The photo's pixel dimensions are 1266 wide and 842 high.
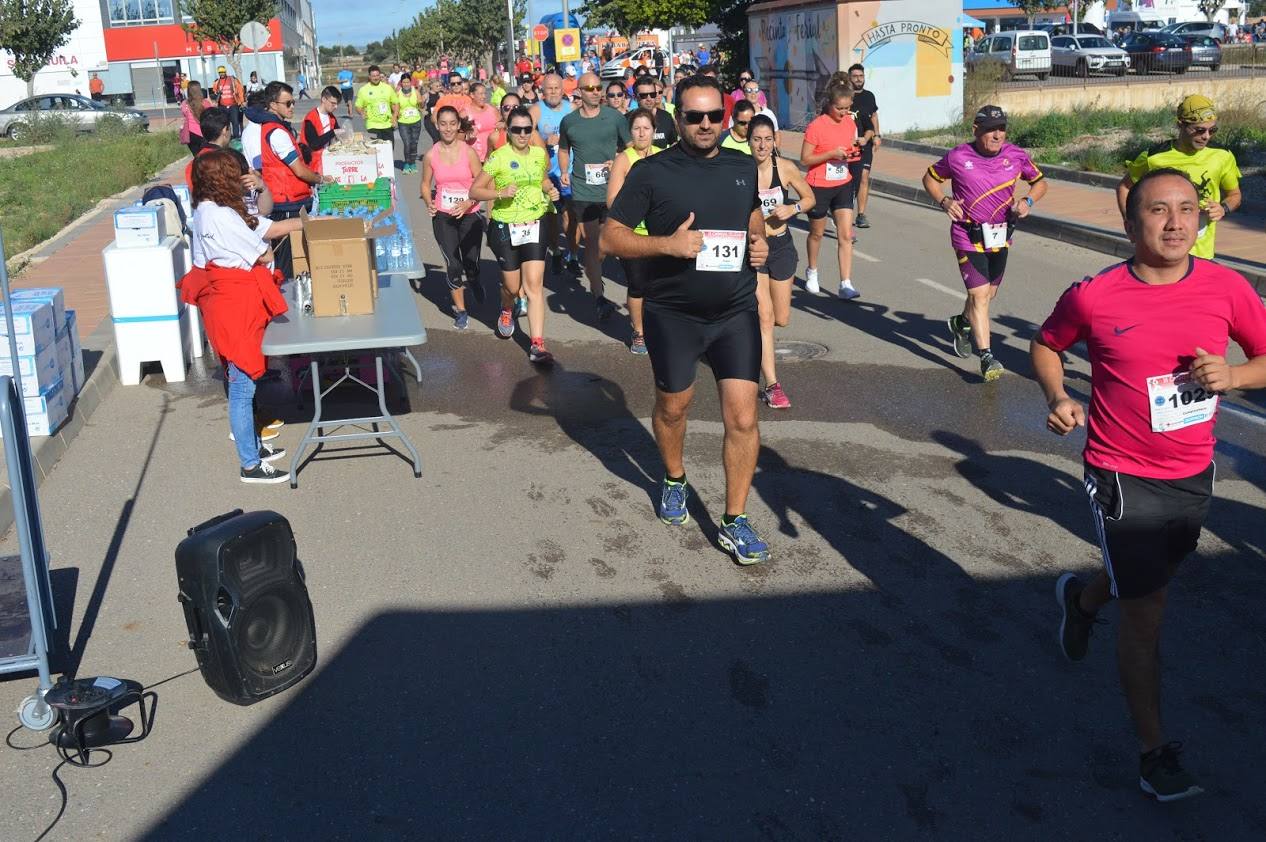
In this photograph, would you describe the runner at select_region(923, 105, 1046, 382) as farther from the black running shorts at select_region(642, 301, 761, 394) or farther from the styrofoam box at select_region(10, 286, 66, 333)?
the styrofoam box at select_region(10, 286, 66, 333)

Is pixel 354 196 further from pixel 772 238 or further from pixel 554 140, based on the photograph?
pixel 772 238

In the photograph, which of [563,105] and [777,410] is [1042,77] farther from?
[777,410]

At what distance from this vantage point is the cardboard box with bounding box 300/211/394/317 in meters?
7.55

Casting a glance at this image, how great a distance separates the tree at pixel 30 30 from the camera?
50312mm

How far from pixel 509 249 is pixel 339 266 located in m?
2.64

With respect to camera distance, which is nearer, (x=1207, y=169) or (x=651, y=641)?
(x=651, y=641)

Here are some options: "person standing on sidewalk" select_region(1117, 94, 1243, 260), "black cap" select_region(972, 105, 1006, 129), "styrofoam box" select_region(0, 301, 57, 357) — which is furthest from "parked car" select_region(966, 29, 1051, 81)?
"styrofoam box" select_region(0, 301, 57, 357)

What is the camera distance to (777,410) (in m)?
8.48

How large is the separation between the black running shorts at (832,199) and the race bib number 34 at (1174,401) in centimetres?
783

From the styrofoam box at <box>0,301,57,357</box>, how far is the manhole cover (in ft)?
16.5

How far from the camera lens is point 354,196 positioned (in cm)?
1063

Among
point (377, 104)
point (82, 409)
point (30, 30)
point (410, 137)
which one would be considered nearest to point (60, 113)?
point (30, 30)

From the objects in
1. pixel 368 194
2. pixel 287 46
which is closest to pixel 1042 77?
pixel 368 194

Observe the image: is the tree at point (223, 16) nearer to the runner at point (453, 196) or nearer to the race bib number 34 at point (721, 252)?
the runner at point (453, 196)
